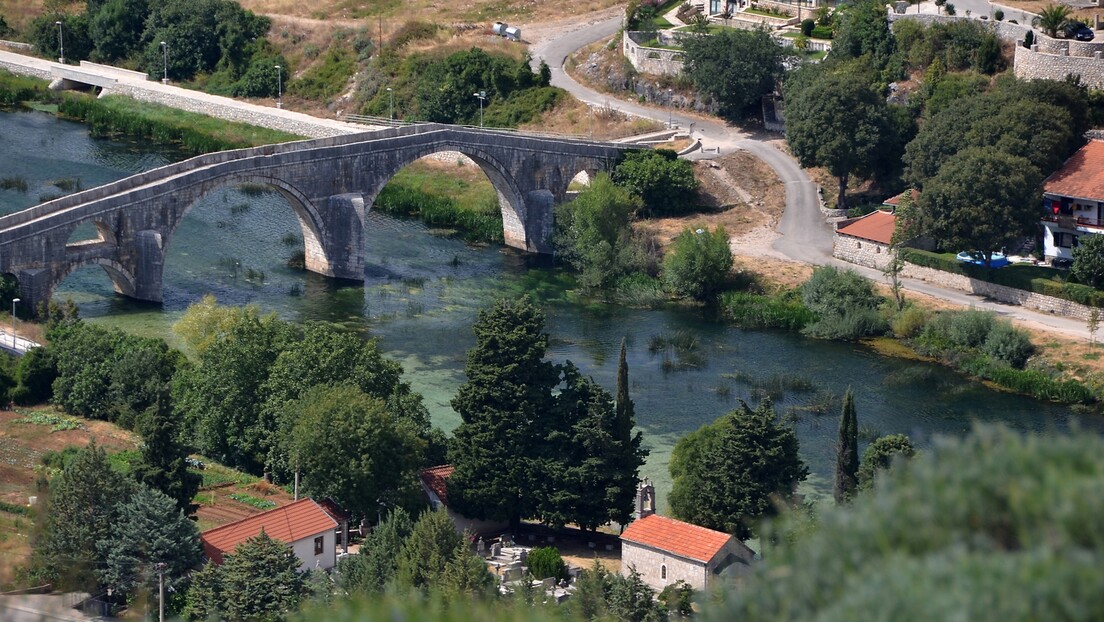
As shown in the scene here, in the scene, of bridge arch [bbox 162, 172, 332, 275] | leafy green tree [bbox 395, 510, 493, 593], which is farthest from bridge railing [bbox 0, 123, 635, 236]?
leafy green tree [bbox 395, 510, 493, 593]

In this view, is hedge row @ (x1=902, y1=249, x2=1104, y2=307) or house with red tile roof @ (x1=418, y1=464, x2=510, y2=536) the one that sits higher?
hedge row @ (x1=902, y1=249, x2=1104, y2=307)

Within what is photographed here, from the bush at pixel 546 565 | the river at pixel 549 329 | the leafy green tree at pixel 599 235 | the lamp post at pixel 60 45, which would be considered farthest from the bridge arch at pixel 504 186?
the bush at pixel 546 565

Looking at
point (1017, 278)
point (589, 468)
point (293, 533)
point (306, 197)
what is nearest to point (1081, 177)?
point (1017, 278)

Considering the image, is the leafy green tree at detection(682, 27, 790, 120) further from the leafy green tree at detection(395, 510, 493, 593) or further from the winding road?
the leafy green tree at detection(395, 510, 493, 593)

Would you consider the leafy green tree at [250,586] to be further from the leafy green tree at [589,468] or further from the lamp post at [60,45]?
the lamp post at [60,45]

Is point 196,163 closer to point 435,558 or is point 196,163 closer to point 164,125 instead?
point 164,125

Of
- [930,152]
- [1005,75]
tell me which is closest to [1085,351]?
[930,152]
